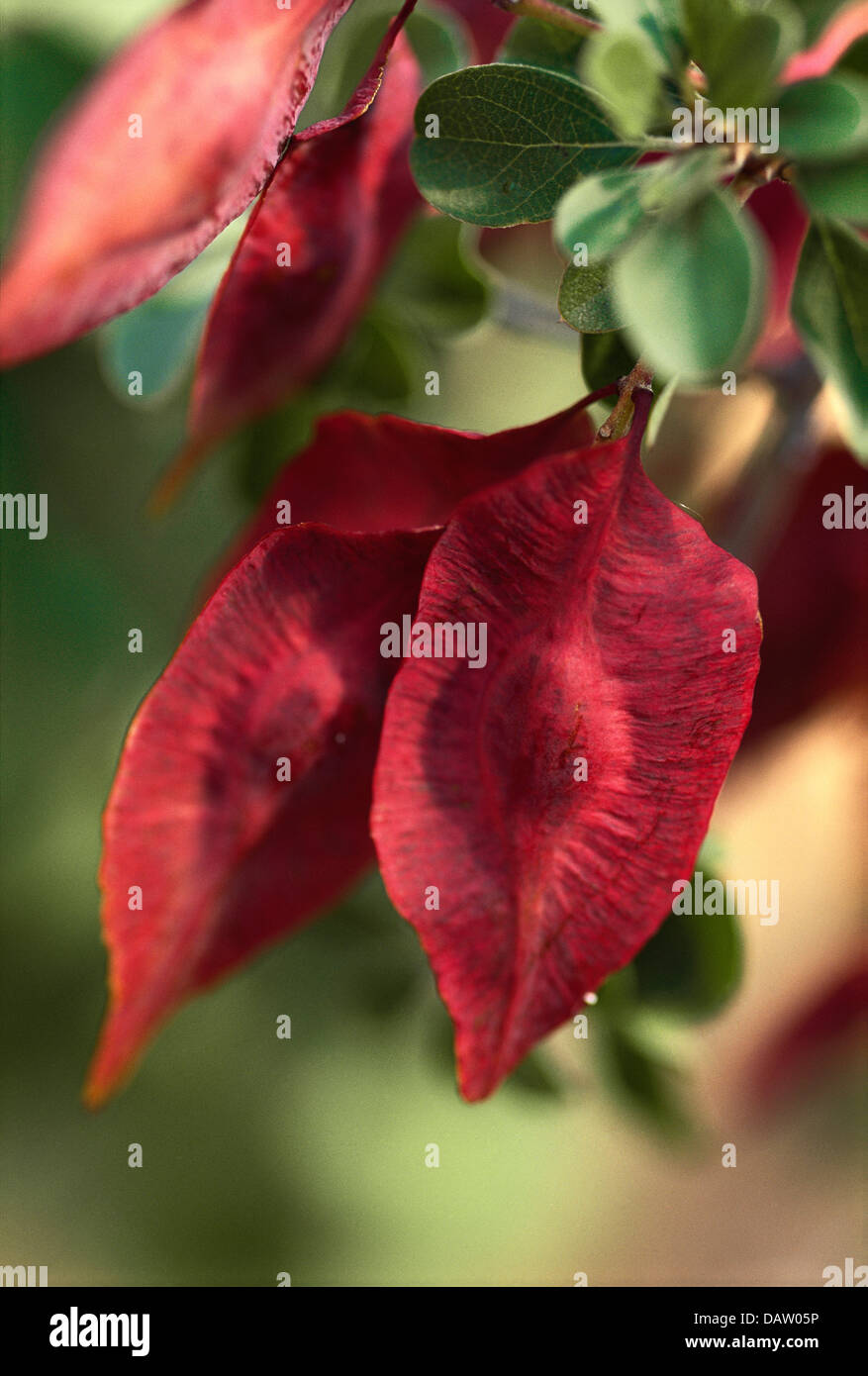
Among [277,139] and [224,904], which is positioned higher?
[277,139]

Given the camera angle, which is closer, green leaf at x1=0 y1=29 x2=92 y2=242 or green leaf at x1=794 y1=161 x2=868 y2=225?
green leaf at x1=794 y1=161 x2=868 y2=225

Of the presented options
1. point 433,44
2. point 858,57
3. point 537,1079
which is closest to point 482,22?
point 433,44

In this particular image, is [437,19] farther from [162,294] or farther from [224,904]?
[224,904]

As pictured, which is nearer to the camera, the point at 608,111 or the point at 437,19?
the point at 608,111

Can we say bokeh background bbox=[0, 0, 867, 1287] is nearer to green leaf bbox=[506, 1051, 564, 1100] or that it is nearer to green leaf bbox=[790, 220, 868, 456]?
green leaf bbox=[506, 1051, 564, 1100]

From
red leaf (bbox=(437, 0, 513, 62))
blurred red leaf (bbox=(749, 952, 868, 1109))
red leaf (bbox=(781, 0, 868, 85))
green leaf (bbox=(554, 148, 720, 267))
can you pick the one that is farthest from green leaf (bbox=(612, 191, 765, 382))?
blurred red leaf (bbox=(749, 952, 868, 1109))

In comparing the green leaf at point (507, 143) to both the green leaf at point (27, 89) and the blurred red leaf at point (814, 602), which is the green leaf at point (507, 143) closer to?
the blurred red leaf at point (814, 602)

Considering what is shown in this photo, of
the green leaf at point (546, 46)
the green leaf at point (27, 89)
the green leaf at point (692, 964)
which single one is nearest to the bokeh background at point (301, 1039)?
the green leaf at point (27, 89)
